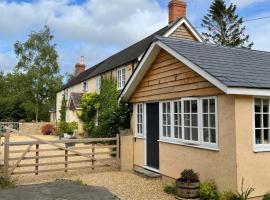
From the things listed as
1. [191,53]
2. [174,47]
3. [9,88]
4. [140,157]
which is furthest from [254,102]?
[9,88]

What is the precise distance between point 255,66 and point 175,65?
2.32 m

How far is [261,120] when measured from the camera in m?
7.91

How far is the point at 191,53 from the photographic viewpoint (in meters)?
9.16

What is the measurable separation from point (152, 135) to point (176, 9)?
41.4 feet

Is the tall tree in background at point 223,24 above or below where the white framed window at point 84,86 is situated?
above

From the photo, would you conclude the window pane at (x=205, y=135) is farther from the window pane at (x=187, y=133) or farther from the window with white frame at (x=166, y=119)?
the window with white frame at (x=166, y=119)

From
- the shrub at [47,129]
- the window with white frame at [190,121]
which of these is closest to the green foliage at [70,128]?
the shrub at [47,129]

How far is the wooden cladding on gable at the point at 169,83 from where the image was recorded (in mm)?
8788

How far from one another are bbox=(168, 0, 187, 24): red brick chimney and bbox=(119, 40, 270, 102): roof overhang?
406 inches

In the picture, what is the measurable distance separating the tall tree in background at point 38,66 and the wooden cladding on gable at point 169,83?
3691cm

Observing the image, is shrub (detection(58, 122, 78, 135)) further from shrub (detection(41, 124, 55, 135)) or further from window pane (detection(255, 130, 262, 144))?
window pane (detection(255, 130, 262, 144))

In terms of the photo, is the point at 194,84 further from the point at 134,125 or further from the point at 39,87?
the point at 39,87

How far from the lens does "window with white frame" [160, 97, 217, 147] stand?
335 inches

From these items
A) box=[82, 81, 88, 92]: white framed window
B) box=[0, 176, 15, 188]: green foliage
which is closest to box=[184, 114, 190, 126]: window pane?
box=[0, 176, 15, 188]: green foliage
